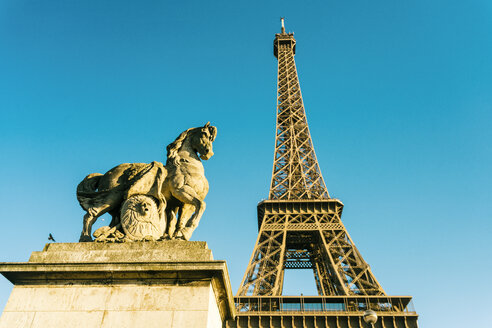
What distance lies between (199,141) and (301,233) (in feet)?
132

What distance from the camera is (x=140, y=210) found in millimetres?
6203

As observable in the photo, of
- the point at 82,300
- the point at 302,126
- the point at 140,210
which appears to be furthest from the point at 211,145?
the point at 302,126

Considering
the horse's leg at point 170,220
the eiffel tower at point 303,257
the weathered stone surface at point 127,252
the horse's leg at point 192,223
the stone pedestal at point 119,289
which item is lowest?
the stone pedestal at point 119,289

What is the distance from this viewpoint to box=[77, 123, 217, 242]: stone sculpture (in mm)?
6125

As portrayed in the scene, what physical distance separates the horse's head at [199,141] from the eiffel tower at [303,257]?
19802mm

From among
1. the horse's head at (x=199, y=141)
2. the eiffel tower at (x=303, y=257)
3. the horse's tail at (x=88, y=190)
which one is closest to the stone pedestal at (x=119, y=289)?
the horse's tail at (x=88, y=190)

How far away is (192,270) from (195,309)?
47 cm

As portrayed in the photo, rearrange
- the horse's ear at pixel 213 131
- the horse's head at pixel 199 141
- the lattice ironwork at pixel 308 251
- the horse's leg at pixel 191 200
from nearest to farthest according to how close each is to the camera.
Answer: the horse's leg at pixel 191 200, the horse's head at pixel 199 141, the horse's ear at pixel 213 131, the lattice ironwork at pixel 308 251

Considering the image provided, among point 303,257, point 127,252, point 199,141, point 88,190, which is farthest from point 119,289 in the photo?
point 303,257

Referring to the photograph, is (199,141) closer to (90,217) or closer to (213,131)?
(213,131)

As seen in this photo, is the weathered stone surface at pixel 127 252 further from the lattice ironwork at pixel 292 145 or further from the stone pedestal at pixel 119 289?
the lattice ironwork at pixel 292 145

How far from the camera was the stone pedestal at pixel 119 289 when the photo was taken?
4.90 m

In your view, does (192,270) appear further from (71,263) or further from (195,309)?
(71,263)

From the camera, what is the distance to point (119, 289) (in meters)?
5.13
